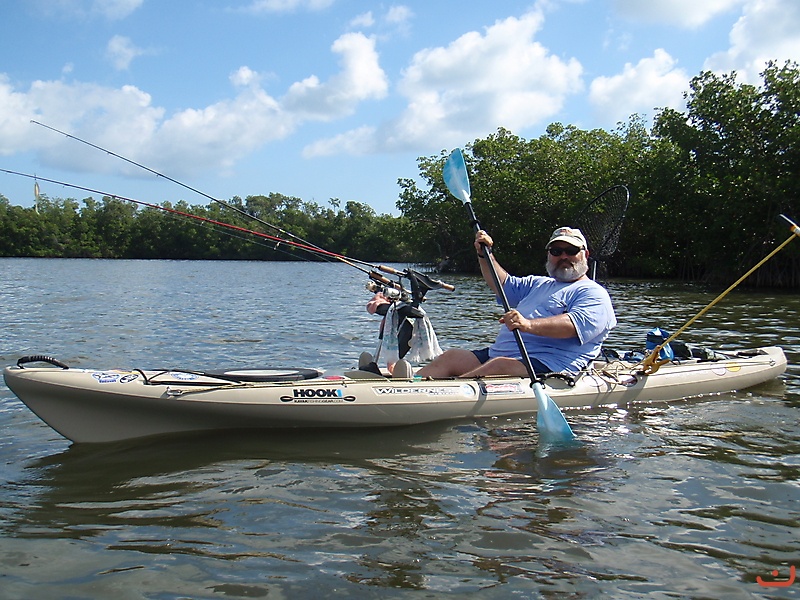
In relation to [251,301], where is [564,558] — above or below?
below

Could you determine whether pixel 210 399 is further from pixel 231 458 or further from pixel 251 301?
pixel 251 301

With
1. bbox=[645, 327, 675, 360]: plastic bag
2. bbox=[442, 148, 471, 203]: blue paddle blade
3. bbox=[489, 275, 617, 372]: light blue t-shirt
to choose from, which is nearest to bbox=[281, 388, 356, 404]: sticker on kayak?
bbox=[489, 275, 617, 372]: light blue t-shirt

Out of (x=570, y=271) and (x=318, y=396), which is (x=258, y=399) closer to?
(x=318, y=396)

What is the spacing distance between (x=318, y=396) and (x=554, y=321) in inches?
74.5

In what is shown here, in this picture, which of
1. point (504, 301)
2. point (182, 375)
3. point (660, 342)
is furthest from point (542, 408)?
point (182, 375)

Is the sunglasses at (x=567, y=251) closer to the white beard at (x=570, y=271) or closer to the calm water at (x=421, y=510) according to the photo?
the white beard at (x=570, y=271)

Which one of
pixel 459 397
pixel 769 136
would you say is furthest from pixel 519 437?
pixel 769 136

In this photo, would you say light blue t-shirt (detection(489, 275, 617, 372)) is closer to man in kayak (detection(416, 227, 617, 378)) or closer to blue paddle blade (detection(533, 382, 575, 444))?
man in kayak (detection(416, 227, 617, 378))

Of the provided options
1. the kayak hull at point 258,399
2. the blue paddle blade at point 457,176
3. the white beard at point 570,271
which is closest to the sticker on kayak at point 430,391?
the kayak hull at point 258,399

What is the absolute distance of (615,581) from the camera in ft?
10.0

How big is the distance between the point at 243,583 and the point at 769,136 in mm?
26995

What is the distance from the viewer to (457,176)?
7.13 meters

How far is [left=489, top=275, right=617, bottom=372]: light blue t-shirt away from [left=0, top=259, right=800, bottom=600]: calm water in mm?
518

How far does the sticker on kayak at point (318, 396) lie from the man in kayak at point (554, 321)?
1079 millimetres
